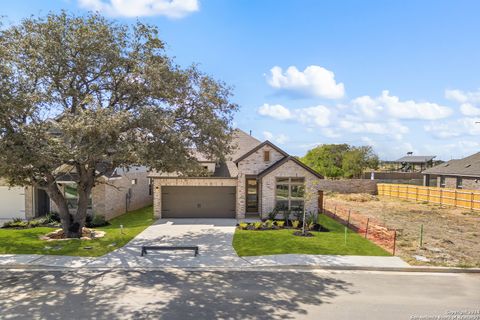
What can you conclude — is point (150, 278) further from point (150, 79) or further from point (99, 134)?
point (150, 79)

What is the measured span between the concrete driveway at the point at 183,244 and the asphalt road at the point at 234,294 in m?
0.92

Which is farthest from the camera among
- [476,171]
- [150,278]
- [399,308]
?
[476,171]

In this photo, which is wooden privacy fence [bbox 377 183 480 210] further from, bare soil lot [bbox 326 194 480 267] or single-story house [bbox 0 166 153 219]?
single-story house [bbox 0 166 153 219]

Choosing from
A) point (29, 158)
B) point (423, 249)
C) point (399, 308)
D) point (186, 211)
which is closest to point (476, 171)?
point (423, 249)

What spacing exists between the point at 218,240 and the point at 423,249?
941cm

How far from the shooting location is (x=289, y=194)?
22234 millimetres

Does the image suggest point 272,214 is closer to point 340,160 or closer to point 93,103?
point 93,103

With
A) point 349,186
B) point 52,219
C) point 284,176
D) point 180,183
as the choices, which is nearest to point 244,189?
point 284,176

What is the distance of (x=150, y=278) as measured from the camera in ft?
37.2

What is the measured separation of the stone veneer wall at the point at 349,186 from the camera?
42.4 metres

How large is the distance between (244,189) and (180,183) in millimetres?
4346

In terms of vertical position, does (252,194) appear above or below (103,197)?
above

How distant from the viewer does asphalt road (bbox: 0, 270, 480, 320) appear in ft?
28.7

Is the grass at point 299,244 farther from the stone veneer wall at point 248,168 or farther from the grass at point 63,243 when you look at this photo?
the grass at point 63,243
